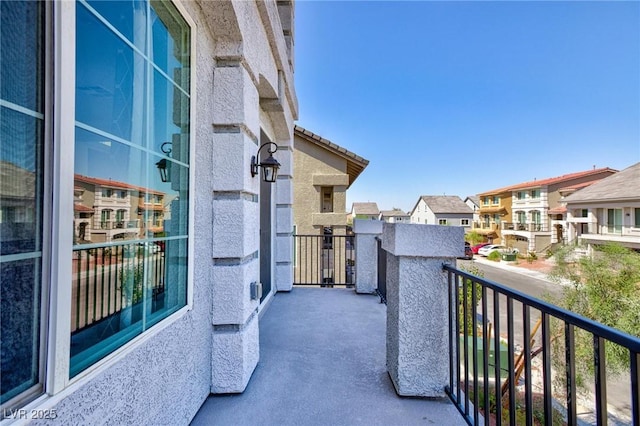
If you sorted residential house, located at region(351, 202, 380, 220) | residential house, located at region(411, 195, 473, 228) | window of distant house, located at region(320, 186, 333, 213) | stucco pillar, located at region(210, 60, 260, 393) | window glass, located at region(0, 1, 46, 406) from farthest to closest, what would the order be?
residential house, located at region(411, 195, 473, 228) < residential house, located at region(351, 202, 380, 220) < window of distant house, located at region(320, 186, 333, 213) < stucco pillar, located at region(210, 60, 260, 393) < window glass, located at region(0, 1, 46, 406)

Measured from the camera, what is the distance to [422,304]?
1.82 meters

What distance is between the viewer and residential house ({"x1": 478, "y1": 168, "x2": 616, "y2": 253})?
26.2m

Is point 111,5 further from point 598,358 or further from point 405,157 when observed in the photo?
point 405,157

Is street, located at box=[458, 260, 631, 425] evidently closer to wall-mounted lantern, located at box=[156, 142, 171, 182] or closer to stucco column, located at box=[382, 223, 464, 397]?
stucco column, located at box=[382, 223, 464, 397]

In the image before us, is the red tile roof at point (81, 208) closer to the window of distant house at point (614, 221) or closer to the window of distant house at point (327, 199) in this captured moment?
the window of distant house at point (327, 199)

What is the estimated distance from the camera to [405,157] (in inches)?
1314

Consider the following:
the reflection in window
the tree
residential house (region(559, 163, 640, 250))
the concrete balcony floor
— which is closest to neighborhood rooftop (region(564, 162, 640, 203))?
residential house (region(559, 163, 640, 250))

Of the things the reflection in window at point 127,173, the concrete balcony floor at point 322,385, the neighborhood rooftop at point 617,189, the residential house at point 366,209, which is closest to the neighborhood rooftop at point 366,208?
the residential house at point 366,209

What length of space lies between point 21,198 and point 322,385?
212 cm

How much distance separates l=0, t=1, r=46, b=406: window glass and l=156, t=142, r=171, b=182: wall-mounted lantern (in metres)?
0.62

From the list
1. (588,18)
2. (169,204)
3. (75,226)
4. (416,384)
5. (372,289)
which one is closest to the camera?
(75,226)

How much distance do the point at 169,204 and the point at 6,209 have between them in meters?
0.79

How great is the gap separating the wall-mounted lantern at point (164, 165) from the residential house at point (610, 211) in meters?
20.2

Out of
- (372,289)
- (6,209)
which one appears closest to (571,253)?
(372,289)
